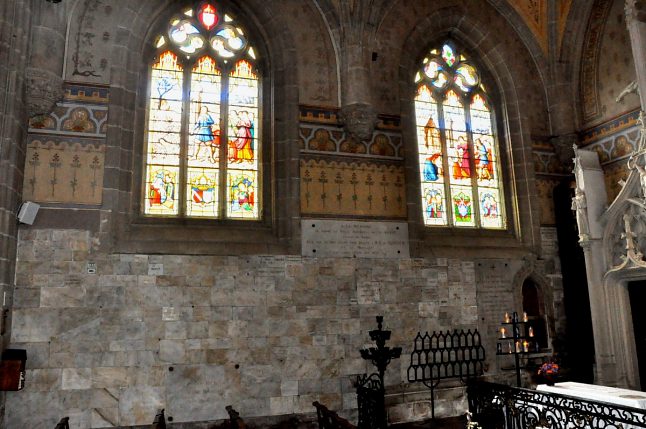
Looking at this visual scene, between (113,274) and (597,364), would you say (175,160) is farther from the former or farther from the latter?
(597,364)

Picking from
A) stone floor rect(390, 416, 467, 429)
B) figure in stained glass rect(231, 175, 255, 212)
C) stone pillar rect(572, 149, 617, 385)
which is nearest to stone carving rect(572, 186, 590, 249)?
stone pillar rect(572, 149, 617, 385)

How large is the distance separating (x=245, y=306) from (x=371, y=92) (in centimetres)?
A: 496

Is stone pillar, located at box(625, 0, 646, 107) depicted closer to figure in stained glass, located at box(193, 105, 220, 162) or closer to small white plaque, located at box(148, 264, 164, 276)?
figure in stained glass, located at box(193, 105, 220, 162)

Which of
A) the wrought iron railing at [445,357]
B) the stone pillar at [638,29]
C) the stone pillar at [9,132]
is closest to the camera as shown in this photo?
the stone pillar at [9,132]

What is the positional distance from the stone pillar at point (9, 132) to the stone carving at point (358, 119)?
5.54 meters

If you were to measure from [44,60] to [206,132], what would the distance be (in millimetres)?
2869

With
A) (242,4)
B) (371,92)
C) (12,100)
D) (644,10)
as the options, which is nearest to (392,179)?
(371,92)

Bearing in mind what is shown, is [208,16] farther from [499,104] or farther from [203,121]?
[499,104]

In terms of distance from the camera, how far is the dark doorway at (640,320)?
987 centimetres

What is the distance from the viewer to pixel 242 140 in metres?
10.3

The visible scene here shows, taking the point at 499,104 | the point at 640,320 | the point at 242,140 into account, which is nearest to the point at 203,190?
the point at 242,140

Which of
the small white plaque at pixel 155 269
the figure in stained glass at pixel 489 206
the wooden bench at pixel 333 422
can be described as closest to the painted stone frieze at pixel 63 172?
the small white plaque at pixel 155 269

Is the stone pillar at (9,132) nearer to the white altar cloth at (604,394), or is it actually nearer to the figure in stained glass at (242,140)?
the figure in stained glass at (242,140)

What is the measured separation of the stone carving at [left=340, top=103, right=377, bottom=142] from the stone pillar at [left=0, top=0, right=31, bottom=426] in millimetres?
5537
